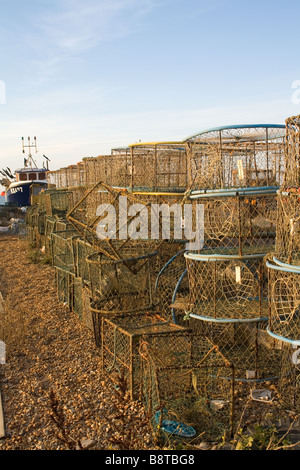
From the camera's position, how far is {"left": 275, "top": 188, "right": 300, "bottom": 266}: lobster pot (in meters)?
4.09

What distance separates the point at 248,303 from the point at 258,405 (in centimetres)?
120

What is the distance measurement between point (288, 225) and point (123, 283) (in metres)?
2.49

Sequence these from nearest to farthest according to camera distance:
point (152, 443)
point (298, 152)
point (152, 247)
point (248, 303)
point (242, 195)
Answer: point (152, 443) → point (298, 152) → point (242, 195) → point (248, 303) → point (152, 247)

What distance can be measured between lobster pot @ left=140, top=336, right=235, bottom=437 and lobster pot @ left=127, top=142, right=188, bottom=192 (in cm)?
378

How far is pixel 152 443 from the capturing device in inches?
149

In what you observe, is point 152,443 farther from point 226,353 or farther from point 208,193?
point 208,193

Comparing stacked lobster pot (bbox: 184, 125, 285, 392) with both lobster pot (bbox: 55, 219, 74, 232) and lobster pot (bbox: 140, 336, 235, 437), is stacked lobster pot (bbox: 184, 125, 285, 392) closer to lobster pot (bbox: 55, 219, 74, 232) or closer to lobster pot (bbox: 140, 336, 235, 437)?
lobster pot (bbox: 140, 336, 235, 437)

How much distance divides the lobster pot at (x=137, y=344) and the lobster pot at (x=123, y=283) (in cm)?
51

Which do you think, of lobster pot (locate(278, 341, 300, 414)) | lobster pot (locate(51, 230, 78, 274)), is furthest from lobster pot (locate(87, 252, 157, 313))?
lobster pot (locate(278, 341, 300, 414))

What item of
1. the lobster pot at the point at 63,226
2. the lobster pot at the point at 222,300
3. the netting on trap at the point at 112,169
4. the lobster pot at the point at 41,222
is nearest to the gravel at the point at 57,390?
the lobster pot at the point at 222,300

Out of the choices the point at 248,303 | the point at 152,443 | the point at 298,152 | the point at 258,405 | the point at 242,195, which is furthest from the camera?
the point at 248,303

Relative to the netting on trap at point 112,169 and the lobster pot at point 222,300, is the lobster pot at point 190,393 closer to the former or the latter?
the lobster pot at point 222,300

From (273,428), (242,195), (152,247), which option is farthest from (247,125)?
(273,428)

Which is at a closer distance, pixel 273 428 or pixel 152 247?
pixel 273 428
